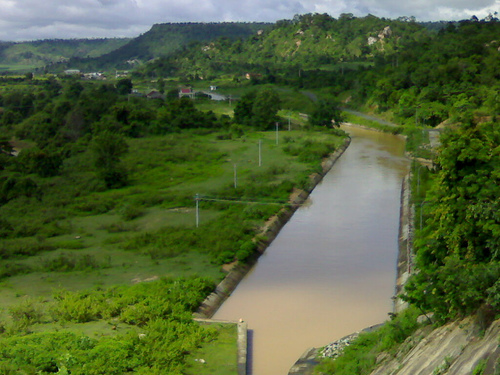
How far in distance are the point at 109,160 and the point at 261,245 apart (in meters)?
14.9

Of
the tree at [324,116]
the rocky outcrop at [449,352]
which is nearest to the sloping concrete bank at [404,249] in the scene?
the rocky outcrop at [449,352]

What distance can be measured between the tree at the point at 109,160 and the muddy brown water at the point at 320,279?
1109 centimetres

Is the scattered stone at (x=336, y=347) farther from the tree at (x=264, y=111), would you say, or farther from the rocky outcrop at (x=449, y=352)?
the tree at (x=264, y=111)

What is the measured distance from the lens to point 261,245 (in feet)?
81.8

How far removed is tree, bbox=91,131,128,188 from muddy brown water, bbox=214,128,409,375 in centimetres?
1109

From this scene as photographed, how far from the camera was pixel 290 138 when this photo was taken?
5088cm

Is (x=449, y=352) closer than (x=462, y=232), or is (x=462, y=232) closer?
(x=449, y=352)

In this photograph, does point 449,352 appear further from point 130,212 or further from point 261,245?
point 130,212

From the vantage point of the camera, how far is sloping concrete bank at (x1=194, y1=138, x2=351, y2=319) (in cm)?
1898

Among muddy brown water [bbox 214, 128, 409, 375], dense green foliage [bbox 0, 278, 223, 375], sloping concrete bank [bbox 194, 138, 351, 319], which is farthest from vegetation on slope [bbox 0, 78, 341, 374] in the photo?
muddy brown water [bbox 214, 128, 409, 375]

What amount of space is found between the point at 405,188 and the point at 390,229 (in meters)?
7.55

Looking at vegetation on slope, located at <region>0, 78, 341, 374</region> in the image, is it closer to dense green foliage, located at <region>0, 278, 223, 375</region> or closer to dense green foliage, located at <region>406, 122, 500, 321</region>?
dense green foliage, located at <region>0, 278, 223, 375</region>

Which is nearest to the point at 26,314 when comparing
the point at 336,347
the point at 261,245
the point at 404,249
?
the point at 336,347

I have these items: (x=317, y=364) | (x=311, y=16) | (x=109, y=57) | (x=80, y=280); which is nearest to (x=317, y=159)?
(x=80, y=280)
